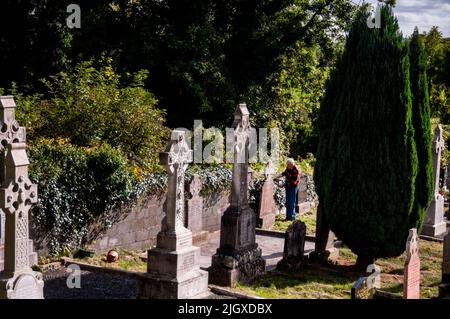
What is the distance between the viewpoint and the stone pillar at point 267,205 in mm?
15922

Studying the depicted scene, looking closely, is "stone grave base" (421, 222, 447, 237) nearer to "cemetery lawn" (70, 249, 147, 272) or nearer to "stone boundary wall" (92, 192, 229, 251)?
"stone boundary wall" (92, 192, 229, 251)

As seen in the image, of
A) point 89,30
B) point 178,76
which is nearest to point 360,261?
point 178,76

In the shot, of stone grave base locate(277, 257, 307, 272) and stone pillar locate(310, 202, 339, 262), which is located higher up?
stone pillar locate(310, 202, 339, 262)

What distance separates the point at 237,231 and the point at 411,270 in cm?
301

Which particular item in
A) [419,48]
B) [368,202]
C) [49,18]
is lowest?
[368,202]

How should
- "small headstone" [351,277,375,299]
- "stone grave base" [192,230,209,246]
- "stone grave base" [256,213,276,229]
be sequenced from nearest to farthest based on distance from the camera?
"small headstone" [351,277,375,299] → "stone grave base" [192,230,209,246] → "stone grave base" [256,213,276,229]

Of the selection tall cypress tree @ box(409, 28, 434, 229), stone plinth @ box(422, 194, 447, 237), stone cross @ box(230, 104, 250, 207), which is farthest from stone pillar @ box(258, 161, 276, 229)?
tall cypress tree @ box(409, 28, 434, 229)

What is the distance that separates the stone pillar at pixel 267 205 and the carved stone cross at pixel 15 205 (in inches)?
352

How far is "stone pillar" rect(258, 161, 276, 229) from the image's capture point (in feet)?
52.2

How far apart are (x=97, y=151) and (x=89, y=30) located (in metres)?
9.24

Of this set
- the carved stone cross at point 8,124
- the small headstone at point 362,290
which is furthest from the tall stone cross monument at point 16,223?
the small headstone at point 362,290

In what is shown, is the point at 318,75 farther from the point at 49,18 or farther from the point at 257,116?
the point at 49,18

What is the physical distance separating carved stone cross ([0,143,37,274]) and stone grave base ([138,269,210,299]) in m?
2.27

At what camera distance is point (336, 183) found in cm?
1172
